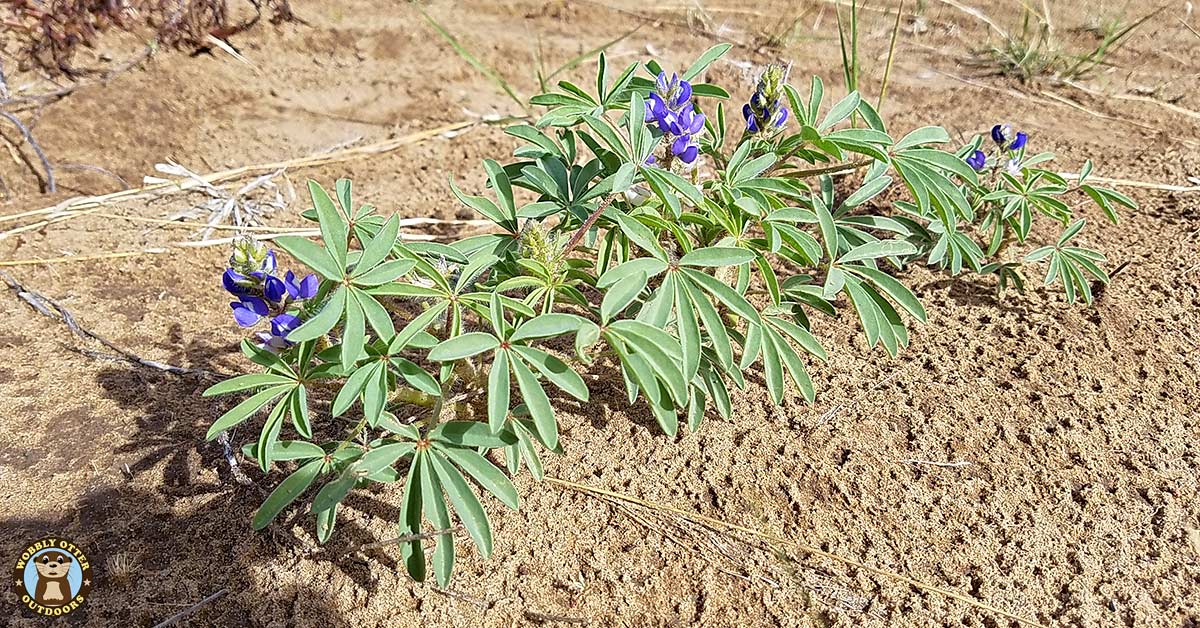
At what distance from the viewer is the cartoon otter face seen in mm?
1603

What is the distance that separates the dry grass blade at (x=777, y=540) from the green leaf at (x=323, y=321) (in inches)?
25.9

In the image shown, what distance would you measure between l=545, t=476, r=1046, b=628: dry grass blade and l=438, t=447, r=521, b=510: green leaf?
39cm

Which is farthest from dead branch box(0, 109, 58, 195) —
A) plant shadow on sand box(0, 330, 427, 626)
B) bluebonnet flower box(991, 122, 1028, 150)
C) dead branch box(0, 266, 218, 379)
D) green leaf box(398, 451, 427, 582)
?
bluebonnet flower box(991, 122, 1028, 150)

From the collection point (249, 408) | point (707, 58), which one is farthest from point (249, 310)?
point (707, 58)

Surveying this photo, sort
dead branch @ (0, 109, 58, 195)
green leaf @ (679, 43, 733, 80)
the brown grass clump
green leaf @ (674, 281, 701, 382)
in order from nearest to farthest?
1. green leaf @ (674, 281, 701, 382)
2. green leaf @ (679, 43, 733, 80)
3. dead branch @ (0, 109, 58, 195)
4. the brown grass clump

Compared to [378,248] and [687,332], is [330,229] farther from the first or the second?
[687,332]

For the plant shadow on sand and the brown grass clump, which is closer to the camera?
the plant shadow on sand

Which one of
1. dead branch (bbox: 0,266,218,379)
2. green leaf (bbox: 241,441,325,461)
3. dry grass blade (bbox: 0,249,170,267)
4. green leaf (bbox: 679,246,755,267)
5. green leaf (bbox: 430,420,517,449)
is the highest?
green leaf (bbox: 679,246,755,267)

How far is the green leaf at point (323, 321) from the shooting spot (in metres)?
1.32

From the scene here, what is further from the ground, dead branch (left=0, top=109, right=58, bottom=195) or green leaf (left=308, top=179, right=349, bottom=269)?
green leaf (left=308, top=179, right=349, bottom=269)

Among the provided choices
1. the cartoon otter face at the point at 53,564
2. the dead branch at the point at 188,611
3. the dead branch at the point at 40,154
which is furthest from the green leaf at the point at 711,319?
the dead branch at the point at 40,154

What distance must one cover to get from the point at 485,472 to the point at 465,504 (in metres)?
0.07

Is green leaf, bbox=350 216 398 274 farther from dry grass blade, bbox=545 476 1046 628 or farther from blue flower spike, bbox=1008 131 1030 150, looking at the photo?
blue flower spike, bbox=1008 131 1030 150

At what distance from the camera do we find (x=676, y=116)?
165cm
